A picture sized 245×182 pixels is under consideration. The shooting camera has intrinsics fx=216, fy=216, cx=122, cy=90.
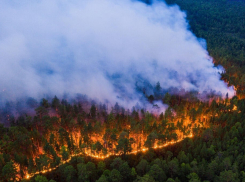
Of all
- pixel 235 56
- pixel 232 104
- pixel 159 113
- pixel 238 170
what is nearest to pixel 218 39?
pixel 235 56

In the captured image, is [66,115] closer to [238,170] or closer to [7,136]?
[7,136]

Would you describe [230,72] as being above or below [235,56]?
below

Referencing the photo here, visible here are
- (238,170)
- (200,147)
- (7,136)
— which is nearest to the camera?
(238,170)

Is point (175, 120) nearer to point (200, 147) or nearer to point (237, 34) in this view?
point (200, 147)

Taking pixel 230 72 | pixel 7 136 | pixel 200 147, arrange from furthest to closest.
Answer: pixel 230 72 → pixel 7 136 → pixel 200 147

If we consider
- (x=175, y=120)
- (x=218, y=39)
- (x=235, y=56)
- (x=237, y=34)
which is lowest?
(x=175, y=120)

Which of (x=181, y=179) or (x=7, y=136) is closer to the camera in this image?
(x=181, y=179)

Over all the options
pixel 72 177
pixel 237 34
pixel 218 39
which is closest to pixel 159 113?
pixel 72 177
